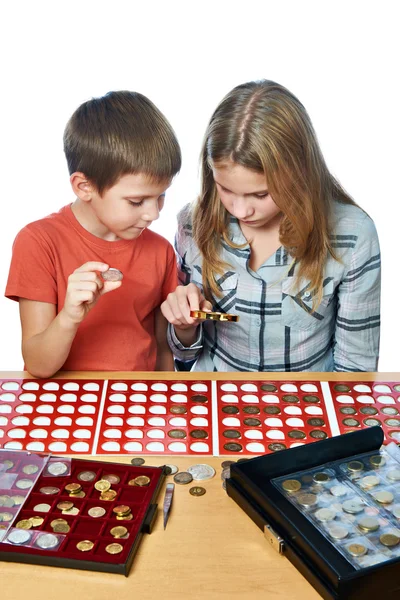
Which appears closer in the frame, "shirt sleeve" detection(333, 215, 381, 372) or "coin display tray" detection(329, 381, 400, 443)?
"coin display tray" detection(329, 381, 400, 443)

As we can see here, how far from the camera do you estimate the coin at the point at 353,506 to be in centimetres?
124

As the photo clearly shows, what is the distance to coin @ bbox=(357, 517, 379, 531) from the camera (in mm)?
1209

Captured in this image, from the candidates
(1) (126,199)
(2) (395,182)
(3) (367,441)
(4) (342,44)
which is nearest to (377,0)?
(4) (342,44)

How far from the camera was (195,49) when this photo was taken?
133 inches

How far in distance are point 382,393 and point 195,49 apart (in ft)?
6.99

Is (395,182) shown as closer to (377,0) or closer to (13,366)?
(377,0)

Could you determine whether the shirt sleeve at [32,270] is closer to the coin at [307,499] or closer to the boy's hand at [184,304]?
the boy's hand at [184,304]

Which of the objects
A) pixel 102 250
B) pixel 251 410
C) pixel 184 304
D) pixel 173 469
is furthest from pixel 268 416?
pixel 102 250

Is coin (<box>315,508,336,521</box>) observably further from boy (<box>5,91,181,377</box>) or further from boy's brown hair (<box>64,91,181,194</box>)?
boy's brown hair (<box>64,91,181,194</box>)

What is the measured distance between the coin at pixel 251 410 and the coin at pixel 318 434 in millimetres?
118

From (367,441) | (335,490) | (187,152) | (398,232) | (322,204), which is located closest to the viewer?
(335,490)

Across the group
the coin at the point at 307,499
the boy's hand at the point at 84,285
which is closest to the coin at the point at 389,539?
the coin at the point at 307,499

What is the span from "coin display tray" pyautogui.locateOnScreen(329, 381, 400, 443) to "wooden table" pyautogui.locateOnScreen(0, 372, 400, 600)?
1.12 ft

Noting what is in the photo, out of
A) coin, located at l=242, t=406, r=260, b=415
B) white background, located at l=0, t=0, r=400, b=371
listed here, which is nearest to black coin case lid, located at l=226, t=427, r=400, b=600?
coin, located at l=242, t=406, r=260, b=415
